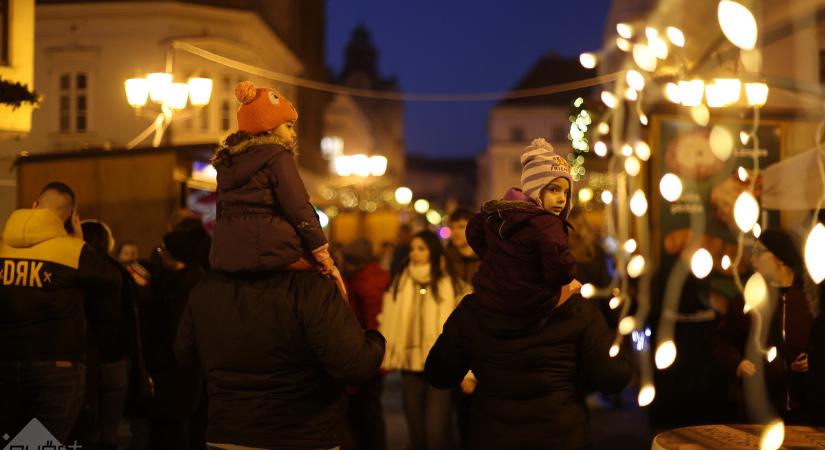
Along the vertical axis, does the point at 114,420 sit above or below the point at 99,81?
below

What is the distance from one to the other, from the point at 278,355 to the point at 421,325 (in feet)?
12.0

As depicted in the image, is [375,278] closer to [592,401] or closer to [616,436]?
[616,436]

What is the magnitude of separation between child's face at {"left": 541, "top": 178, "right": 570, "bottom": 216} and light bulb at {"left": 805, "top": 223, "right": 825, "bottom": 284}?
4.06 ft

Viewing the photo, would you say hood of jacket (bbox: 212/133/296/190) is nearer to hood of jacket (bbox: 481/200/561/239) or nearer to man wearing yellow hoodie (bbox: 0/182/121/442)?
hood of jacket (bbox: 481/200/561/239)

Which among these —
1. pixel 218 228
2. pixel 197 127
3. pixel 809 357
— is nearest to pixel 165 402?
pixel 218 228

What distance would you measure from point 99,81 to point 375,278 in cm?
2049

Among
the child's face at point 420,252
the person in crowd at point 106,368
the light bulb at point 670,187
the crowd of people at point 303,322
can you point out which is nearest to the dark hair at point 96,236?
the person in crowd at point 106,368

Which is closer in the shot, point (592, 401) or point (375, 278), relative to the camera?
point (375, 278)

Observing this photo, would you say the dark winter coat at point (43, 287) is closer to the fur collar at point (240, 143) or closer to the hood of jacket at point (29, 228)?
the hood of jacket at point (29, 228)

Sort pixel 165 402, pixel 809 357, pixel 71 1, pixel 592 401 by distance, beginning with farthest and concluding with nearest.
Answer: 1. pixel 71 1
2. pixel 592 401
3. pixel 165 402
4. pixel 809 357

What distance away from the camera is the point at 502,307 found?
4137mm

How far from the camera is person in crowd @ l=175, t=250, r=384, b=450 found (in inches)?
152

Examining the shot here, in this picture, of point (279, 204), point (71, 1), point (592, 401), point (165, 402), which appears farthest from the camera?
point (71, 1)

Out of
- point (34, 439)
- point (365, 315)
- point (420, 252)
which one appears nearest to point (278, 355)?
point (34, 439)
